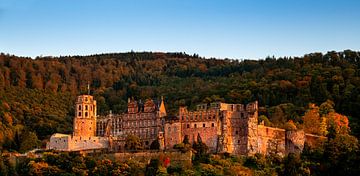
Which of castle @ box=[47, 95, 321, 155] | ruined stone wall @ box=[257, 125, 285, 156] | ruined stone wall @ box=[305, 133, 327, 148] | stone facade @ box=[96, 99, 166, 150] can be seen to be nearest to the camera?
castle @ box=[47, 95, 321, 155]

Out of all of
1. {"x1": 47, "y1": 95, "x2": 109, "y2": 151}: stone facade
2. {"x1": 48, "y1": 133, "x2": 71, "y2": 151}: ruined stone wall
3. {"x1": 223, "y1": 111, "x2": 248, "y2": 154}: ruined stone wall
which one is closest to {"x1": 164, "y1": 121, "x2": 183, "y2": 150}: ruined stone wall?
{"x1": 223, "y1": 111, "x2": 248, "y2": 154}: ruined stone wall

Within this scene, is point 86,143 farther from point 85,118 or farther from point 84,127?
point 85,118

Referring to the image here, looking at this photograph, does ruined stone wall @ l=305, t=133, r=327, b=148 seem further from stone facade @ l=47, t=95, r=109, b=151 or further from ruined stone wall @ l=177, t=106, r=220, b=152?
stone facade @ l=47, t=95, r=109, b=151

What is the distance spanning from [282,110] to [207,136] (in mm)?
20622

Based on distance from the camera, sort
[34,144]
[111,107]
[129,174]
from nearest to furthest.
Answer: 1. [129,174]
2. [34,144]
3. [111,107]

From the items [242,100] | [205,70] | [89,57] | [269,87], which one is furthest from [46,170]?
[89,57]

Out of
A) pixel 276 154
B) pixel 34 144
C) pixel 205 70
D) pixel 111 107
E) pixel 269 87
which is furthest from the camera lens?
pixel 205 70

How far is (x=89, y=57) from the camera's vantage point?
16662 cm

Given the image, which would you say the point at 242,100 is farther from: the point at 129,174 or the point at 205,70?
the point at 205,70

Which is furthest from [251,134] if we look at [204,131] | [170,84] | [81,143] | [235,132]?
[170,84]

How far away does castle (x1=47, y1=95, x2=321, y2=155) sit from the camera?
83.7 meters

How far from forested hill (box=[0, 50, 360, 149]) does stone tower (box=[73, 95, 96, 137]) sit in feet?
35.0

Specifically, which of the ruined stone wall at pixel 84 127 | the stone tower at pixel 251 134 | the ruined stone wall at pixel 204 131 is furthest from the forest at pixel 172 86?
the ruined stone wall at pixel 84 127

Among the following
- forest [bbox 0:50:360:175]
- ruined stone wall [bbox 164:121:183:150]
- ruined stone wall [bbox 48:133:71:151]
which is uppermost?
forest [bbox 0:50:360:175]
